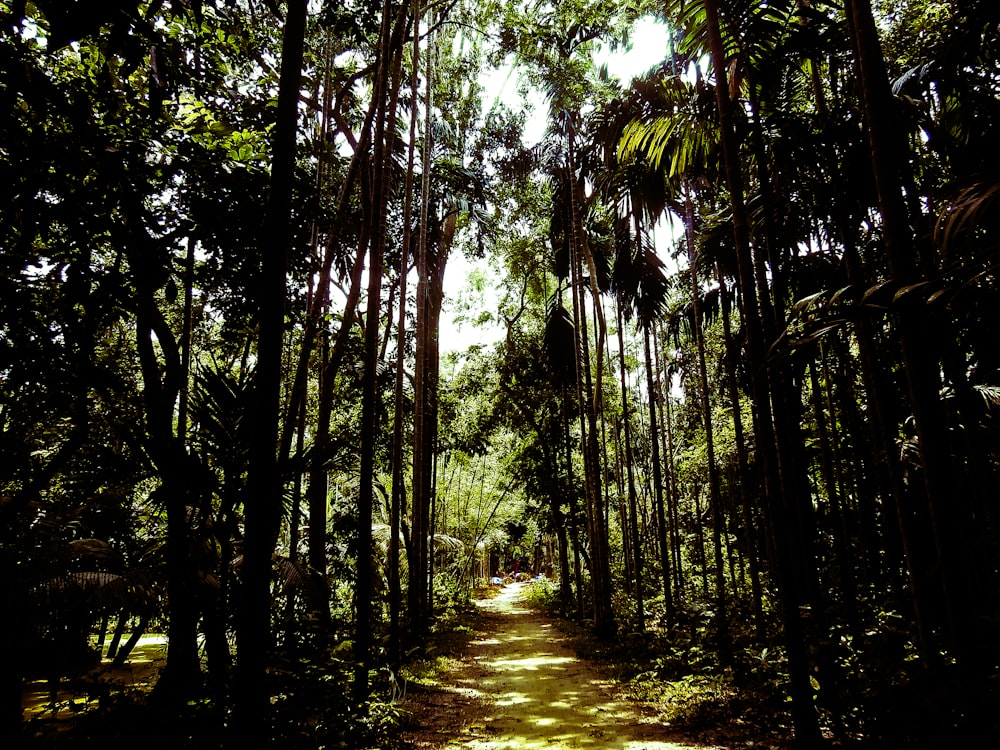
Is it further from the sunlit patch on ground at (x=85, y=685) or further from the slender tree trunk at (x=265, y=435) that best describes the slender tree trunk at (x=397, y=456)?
the slender tree trunk at (x=265, y=435)

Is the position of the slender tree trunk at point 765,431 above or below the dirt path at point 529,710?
above

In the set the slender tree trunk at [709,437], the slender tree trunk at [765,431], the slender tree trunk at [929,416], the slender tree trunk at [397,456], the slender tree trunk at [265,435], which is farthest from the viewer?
the slender tree trunk at [397,456]

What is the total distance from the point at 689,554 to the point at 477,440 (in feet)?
42.8

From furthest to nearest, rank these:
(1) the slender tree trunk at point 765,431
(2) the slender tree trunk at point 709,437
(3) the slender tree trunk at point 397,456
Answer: (3) the slender tree trunk at point 397,456
(2) the slender tree trunk at point 709,437
(1) the slender tree trunk at point 765,431

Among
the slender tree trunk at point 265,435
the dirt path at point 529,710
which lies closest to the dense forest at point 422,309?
the slender tree trunk at point 265,435

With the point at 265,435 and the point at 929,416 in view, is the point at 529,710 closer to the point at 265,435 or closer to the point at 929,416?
the point at 265,435

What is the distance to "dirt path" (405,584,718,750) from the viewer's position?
17.9ft

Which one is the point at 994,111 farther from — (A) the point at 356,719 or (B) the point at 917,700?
(A) the point at 356,719

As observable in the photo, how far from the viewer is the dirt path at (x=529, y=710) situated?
546 centimetres

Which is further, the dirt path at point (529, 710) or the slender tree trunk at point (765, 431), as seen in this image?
the dirt path at point (529, 710)

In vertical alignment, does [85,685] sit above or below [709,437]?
below

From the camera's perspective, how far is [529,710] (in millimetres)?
6773

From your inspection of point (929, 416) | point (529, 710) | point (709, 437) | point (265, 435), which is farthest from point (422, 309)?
point (929, 416)

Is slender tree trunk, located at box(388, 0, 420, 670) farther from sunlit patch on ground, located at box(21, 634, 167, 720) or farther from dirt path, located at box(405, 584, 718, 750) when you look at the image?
sunlit patch on ground, located at box(21, 634, 167, 720)
